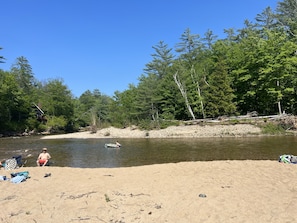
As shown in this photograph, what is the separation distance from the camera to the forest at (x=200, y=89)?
132 feet

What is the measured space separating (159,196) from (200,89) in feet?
129

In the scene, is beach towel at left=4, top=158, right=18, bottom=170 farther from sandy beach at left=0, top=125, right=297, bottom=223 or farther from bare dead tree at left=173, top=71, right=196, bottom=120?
bare dead tree at left=173, top=71, right=196, bottom=120

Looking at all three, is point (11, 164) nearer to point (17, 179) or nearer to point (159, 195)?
point (17, 179)

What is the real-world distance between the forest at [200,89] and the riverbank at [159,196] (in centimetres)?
3025

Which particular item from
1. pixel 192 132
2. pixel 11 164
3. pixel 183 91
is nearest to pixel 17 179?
pixel 11 164

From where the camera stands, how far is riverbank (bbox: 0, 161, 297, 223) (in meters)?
6.99

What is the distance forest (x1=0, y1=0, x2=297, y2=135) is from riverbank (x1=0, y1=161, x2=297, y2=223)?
3025 centimetres

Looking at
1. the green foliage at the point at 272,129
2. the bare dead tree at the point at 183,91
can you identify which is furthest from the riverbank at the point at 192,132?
the bare dead tree at the point at 183,91

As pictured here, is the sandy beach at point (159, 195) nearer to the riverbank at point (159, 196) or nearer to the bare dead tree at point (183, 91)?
the riverbank at point (159, 196)

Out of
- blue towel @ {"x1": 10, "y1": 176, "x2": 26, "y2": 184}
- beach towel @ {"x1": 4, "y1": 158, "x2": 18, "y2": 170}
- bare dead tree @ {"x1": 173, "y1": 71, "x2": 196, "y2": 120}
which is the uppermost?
bare dead tree @ {"x1": 173, "y1": 71, "x2": 196, "y2": 120}

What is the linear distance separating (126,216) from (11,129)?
52515 millimetres

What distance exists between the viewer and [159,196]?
8.59 meters

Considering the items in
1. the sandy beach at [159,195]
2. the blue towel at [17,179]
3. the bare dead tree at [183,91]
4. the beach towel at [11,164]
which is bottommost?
the sandy beach at [159,195]

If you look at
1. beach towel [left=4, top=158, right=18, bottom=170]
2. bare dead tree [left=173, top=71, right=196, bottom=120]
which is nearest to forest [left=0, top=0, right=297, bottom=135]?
bare dead tree [left=173, top=71, right=196, bottom=120]
